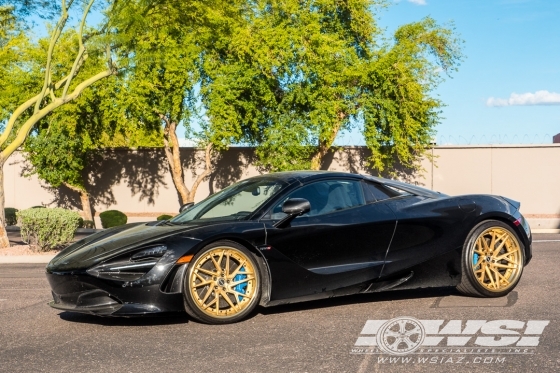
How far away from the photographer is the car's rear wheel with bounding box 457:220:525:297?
828 cm

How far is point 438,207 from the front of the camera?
8.39 meters

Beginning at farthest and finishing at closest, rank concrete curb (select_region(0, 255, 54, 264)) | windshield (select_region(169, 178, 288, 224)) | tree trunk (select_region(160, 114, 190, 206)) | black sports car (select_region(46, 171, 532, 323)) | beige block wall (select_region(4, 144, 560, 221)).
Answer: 1. beige block wall (select_region(4, 144, 560, 221))
2. tree trunk (select_region(160, 114, 190, 206))
3. concrete curb (select_region(0, 255, 54, 264))
4. windshield (select_region(169, 178, 288, 224))
5. black sports car (select_region(46, 171, 532, 323))

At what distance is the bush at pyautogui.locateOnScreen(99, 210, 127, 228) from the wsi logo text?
26300mm

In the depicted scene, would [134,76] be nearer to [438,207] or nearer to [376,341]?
[438,207]

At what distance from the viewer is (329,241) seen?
25.6ft

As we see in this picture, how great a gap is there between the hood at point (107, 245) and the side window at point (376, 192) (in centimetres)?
177

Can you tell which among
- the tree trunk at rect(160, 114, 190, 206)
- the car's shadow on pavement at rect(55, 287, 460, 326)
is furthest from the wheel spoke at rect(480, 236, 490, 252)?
the tree trunk at rect(160, 114, 190, 206)

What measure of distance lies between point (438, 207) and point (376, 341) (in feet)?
7.70

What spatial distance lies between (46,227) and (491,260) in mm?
10286

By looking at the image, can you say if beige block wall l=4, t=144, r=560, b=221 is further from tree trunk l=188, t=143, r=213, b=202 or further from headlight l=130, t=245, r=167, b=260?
headlight l=130, t=245, r=167, b=260

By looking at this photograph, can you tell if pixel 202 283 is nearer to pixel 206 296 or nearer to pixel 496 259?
pixel 206 296

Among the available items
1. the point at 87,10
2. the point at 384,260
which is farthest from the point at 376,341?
the point at 87,10

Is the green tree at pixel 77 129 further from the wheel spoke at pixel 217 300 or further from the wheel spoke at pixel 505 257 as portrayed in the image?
the wheel spoke at pixel 217 300

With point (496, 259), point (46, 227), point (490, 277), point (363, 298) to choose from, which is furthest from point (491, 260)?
point (46, 227)
